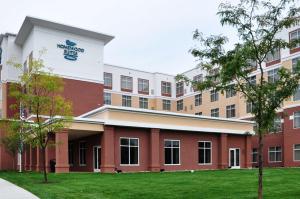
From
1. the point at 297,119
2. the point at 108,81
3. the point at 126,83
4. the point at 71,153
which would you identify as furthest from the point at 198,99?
the point at 71,153

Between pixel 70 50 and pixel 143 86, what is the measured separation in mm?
27826

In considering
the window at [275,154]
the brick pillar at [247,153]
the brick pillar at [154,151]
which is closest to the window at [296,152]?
the window at [275,154]

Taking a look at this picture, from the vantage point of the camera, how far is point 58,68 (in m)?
44.0

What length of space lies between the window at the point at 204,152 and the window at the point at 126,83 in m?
30.1

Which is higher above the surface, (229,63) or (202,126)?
(229,63)

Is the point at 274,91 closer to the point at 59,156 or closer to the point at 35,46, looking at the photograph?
the point at 59,156

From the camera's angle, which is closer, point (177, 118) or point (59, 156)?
point (59, 156)

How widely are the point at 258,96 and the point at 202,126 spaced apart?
2822 centimetres

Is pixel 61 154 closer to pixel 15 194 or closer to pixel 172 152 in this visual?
pixel 172 152

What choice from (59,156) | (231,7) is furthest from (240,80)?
(59,156)

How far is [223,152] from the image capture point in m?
41.1

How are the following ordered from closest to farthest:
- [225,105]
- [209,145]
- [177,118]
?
[177,118]
[209,145]
[225,105]

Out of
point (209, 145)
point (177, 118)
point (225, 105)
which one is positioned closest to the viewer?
point (177, 118)

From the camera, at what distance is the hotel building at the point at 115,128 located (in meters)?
34.2
